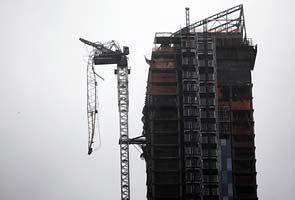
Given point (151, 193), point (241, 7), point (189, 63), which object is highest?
point (241, 7)

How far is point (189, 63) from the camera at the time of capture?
78.9m

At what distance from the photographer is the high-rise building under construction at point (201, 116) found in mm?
75625

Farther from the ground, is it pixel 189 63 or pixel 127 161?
pixel 189 63

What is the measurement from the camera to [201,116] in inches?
3051

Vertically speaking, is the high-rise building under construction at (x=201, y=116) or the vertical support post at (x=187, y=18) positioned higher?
the vertical support post at (x=187, y=18)

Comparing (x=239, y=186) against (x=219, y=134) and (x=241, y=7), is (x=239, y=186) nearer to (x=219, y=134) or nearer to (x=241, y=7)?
(x=219, y=134)

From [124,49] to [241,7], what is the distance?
69.0 ft

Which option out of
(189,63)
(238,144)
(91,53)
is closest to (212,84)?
(189,63)

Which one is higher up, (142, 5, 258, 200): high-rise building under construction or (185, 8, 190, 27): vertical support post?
(185, 8, 190, 27): vertical support post

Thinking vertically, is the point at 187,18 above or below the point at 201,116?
above

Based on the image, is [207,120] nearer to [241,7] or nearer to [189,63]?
[189,63]

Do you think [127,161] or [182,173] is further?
[127,161]

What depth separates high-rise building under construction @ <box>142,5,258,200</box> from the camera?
75625 millimetres

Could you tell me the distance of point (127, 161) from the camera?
287 feet
